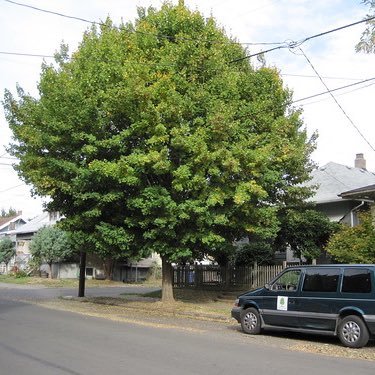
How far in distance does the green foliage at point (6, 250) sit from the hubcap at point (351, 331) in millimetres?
50602

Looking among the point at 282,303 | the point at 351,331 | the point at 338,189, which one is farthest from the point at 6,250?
the point at 351,331

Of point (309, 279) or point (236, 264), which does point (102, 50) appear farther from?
point (236, 264)

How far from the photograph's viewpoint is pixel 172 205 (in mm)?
17281

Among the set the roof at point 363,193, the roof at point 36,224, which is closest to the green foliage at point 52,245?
the roof at point 36,224

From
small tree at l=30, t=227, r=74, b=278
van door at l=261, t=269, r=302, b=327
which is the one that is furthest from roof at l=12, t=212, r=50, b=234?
van door at l=261, t=269, r=302, b=327

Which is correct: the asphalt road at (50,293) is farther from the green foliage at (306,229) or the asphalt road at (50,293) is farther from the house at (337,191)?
the green foliage at (306,229)

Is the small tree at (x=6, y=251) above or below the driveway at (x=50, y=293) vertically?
above

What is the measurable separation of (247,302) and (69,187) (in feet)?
26.7

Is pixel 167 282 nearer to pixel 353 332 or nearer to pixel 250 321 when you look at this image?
pixel 250 321

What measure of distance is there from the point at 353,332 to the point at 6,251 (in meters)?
51.1

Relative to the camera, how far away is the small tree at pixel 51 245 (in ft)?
150

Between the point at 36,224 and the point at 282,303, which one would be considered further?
the point at 36,224

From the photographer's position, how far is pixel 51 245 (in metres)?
45.9

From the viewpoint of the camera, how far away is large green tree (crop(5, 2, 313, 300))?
16922 mm
